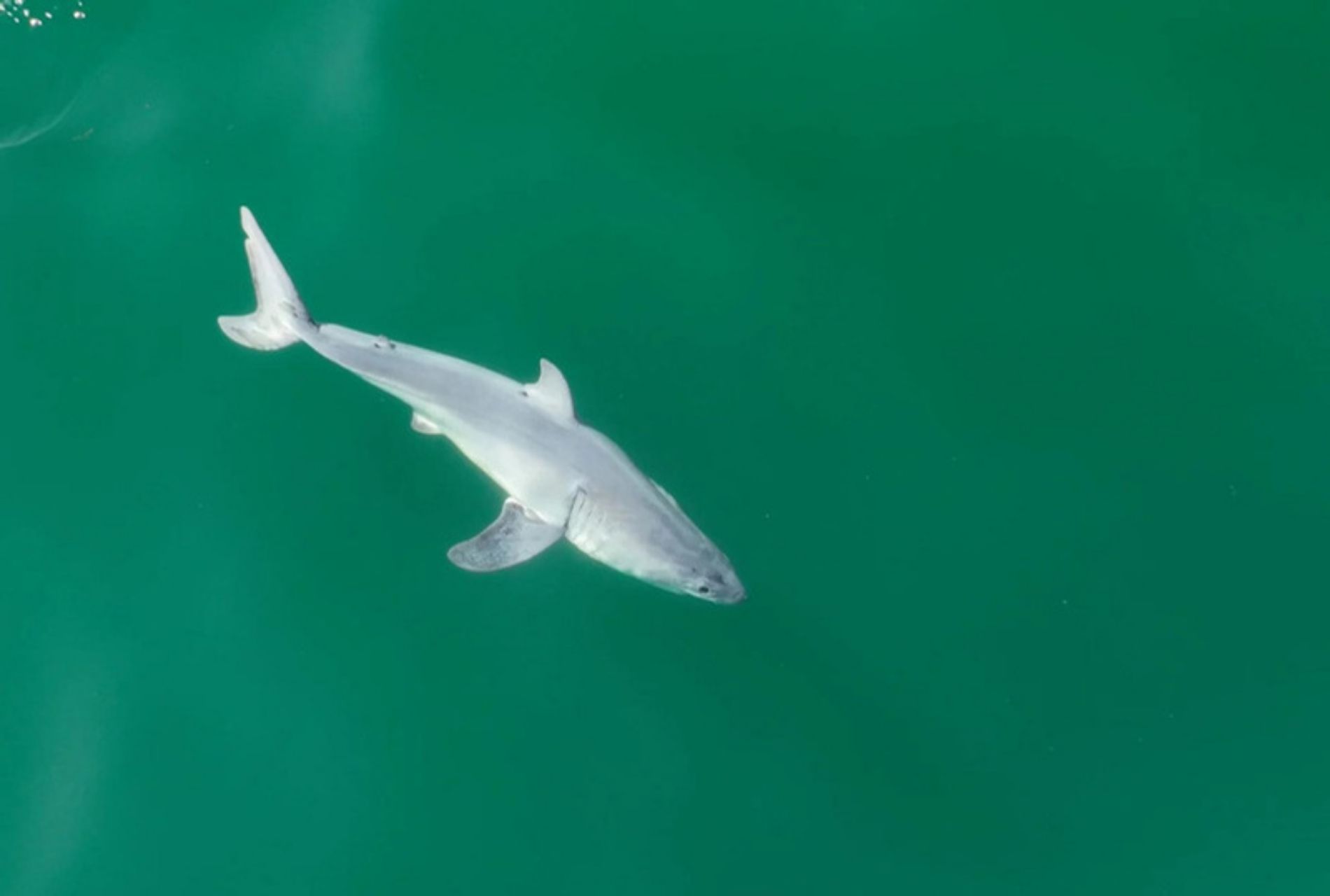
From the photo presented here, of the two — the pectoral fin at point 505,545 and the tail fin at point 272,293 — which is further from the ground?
the tail fin at point 272,293

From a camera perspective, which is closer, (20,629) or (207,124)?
(20,629)

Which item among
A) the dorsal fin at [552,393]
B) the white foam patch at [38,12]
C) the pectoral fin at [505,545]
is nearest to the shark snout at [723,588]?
the pectoral fin at [505,545]

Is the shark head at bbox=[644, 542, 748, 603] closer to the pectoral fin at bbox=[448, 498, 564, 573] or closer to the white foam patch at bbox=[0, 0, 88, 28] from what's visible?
the pectoral fin at bbox=[448, 498, 564, 573]

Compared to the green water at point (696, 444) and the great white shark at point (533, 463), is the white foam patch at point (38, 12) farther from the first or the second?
the great white shark at point (533, 463)

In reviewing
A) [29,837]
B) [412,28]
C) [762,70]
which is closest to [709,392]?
[762,70]

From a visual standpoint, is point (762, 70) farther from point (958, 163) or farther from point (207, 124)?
point (207, 124)

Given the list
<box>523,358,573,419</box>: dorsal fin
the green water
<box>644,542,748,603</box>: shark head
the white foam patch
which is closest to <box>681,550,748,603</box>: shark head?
<box>644,542,748,603</box>: shark head
